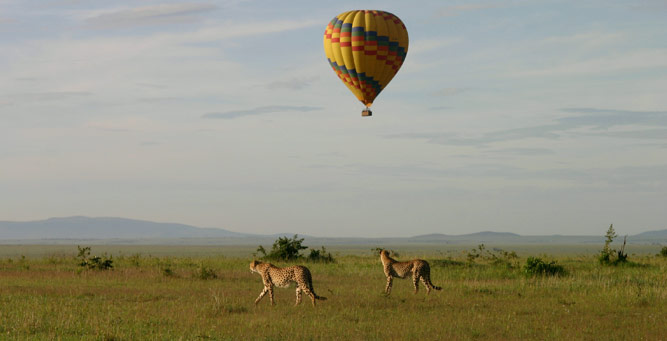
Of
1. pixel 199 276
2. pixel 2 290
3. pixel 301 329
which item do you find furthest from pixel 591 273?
pixel 2 290

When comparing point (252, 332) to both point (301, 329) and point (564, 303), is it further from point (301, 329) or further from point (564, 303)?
point (564, 303)

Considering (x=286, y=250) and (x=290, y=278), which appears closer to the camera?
(x=290, y=278)

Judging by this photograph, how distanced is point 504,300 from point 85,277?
15.7m

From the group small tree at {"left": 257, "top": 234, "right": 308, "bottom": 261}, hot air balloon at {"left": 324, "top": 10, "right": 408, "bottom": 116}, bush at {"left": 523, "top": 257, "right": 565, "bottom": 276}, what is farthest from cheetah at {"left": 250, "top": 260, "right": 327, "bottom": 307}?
small tree at {"left": 257, "top": 234, "right": 308, "bottom": 261}

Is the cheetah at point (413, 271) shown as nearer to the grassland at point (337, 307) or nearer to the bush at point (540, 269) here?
the grassland at point (337, 307)

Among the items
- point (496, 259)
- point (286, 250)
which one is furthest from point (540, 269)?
point (286, 250)

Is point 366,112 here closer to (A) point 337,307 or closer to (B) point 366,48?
(B) point 366,48

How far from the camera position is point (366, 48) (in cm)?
3766

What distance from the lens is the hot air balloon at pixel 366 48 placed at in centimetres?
3769

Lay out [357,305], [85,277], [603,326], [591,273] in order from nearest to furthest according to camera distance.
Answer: [603,326] → [357,305] → [85,277] → [591,273]

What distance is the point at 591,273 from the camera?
104 feet

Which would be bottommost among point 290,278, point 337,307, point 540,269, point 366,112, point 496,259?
point 337,307

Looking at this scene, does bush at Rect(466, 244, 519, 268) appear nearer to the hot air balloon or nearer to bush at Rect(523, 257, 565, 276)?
bush at Rect(523, 257, 565, 276)

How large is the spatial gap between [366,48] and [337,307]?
19.4 m
